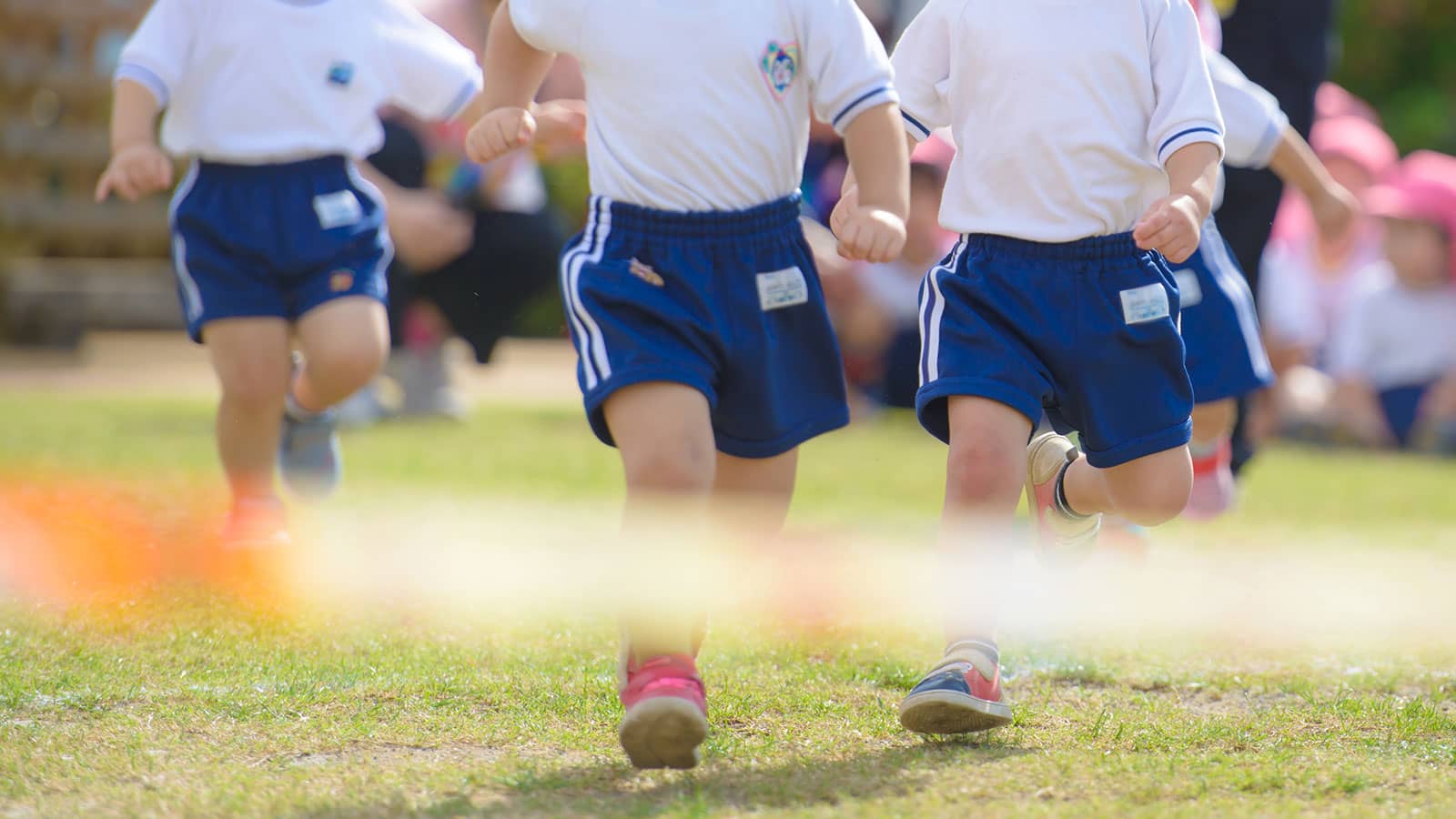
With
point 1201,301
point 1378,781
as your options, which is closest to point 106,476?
point 1201,301

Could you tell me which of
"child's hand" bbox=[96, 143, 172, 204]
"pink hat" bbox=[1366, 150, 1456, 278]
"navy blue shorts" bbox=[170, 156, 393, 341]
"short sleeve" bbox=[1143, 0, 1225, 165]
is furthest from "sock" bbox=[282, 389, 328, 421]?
"pink hat" bbox=[1366, 150, 1456, 278]

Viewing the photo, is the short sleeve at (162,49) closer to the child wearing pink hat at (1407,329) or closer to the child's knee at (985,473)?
the child's knee at (985,473)

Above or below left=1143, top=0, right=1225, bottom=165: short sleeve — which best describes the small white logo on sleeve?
below

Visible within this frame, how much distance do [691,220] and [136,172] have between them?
4.70 feet

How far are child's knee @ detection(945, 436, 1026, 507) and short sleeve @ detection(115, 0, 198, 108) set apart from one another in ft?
6.89

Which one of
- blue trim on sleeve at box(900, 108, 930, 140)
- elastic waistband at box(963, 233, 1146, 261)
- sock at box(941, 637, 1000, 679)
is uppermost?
blue trim on sleeve at box(900, 108, 930, 140)

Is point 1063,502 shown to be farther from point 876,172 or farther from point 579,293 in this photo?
point 579,293

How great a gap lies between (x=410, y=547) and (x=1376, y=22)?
949cm

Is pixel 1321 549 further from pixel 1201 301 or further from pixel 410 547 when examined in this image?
pixel 410 547

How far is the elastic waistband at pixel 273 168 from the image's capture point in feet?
12.4

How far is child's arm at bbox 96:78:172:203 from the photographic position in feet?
11.2

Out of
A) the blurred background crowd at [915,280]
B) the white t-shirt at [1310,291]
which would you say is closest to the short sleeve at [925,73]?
the blurred background crowd at [915,280]

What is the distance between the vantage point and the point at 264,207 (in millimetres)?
3734

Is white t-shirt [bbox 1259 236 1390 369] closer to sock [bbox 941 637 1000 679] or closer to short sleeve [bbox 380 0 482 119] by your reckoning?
short sleeve [bbox 380 0 482 119]
